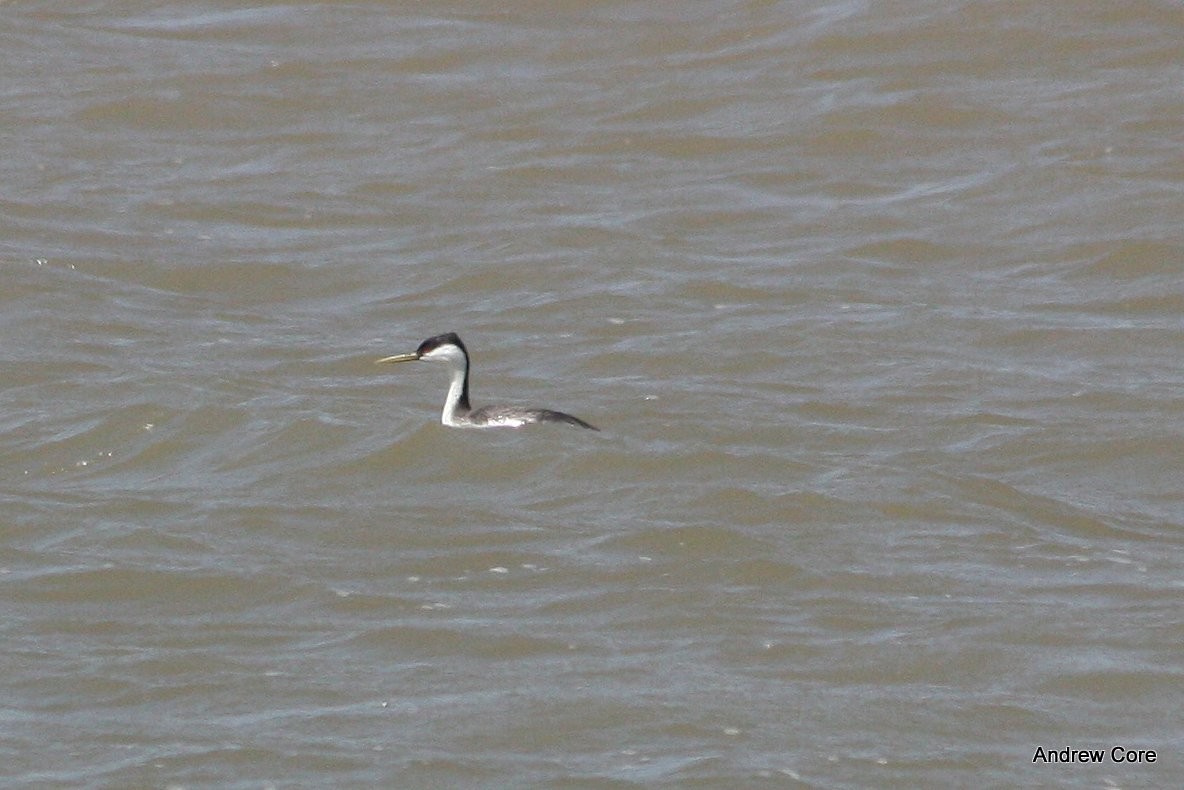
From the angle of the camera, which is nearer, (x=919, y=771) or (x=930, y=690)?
(x=919, y=771)

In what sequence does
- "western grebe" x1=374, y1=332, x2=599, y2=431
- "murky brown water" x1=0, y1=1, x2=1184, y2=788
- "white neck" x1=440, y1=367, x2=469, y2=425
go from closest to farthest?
"murky brown water" x1=0, y1=1, x2=1184, y2=788 → "western grebe" x1=374, y1=332, x2=599, y2=431 → "white neck" x1=440, y1=367, x2=469, y2=425

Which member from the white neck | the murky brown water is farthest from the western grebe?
the murky brown water

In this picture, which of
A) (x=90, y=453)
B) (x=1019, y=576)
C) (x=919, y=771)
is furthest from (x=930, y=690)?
(x=90, y=453)

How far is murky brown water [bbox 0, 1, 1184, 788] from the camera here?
31.6 feet

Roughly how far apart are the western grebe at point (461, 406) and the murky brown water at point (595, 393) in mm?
206

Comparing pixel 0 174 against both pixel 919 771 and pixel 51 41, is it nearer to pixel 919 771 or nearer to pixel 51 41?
pixel 51 41

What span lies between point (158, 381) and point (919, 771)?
266 inches

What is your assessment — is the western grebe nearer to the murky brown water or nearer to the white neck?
the white neck

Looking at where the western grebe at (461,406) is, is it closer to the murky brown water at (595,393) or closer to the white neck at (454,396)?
the white neck at (454,396)

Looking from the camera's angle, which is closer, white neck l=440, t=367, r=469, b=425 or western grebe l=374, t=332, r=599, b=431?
western grebe l=374, t=332, r=599, b=431

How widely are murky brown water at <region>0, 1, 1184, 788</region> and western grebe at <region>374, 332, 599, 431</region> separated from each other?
0.68ft

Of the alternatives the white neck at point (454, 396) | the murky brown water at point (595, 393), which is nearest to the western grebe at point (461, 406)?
the white neck at point (454, 396)

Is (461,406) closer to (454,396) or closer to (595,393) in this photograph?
(454,396)

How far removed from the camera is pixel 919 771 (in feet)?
29.8
